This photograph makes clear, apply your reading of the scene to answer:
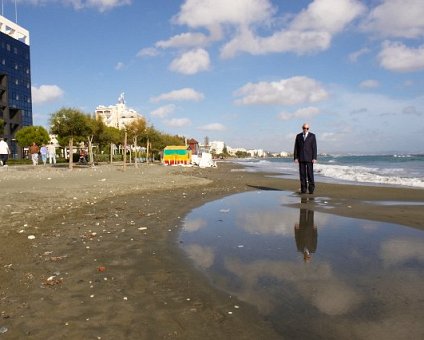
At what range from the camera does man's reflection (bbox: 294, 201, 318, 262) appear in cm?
501

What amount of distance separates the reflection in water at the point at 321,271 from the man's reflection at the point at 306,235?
0.01 meters

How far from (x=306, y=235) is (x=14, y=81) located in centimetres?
9556

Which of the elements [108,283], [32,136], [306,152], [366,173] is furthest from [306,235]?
[32,136]

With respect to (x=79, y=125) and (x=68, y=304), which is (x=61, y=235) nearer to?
(x=68, y=304)

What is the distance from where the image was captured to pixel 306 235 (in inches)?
234

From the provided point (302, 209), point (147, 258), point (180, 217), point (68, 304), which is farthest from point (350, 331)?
point (302, 209)

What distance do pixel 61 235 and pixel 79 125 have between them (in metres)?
23.4

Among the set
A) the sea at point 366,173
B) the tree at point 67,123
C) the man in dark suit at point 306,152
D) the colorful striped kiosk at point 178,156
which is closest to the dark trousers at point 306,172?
the man in dark suit at point 306,152

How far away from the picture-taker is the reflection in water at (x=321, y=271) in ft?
9.46

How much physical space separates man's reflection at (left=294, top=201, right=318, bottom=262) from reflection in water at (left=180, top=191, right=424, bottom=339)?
0.01 meters

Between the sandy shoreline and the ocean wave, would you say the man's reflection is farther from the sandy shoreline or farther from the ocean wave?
the ocean wave

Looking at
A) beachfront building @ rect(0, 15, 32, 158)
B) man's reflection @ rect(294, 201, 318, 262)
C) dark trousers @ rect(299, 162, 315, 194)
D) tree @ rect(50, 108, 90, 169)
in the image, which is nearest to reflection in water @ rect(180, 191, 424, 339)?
man's reflection @ rect(294, 201, 318, 262)

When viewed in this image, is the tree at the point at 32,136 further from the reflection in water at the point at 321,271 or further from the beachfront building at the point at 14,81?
the reflection in water at the point at 321,271

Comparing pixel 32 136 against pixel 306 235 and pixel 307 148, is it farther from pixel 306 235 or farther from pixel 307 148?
pixel 306 235
